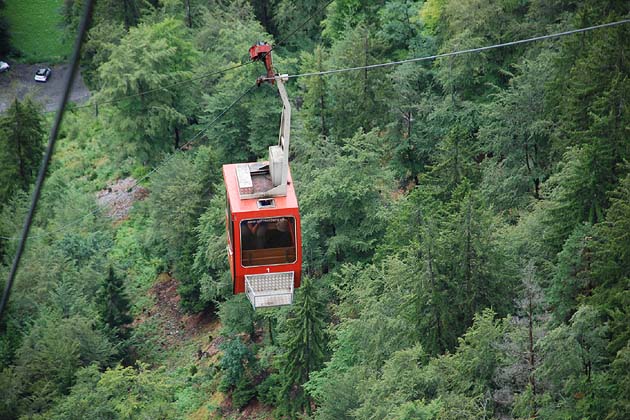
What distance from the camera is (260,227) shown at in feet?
76.4

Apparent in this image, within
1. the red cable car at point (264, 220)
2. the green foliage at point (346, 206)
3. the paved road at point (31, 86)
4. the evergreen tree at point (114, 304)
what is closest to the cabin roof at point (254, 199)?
the red cable car at point (264, 220)

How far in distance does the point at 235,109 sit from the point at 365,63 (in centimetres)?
831

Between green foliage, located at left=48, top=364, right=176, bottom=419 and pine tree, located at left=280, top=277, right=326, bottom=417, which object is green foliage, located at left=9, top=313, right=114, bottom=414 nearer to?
green foliage, located at left=48, top=364, right=176, bottom=419

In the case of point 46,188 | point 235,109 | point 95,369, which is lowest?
point 95,369

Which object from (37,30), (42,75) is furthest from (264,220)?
(37,30)

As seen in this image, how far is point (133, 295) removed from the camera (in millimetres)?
49625

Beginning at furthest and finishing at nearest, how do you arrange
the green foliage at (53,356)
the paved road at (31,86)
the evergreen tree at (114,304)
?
the paved road at (31,86) < the evergreen tree at (114,304) < the green foliage at (53,356)

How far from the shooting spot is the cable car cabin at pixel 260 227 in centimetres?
2286

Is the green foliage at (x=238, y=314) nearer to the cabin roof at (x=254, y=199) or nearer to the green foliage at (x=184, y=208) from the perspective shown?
the green foliage at (x=184, y=208)

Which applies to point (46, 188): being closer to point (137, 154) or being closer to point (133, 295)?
point (137, 154)

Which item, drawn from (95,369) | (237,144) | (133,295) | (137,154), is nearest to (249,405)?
(95,369)

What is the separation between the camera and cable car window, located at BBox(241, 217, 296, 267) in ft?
76.1

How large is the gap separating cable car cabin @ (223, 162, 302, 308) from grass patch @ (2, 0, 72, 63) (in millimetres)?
64400

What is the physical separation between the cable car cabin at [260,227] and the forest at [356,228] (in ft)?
23.7
